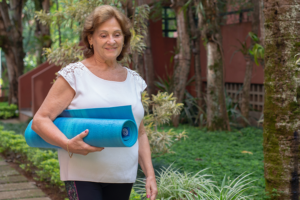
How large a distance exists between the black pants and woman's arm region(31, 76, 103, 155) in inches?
11.2

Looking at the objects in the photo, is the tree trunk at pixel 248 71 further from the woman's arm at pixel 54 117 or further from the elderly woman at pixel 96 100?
the woman's arm at pixel 54 117

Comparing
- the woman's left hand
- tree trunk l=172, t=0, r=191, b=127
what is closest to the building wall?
tree trunk l=172, t=0, r=191, b=127

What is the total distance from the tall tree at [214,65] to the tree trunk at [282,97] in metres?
4.70

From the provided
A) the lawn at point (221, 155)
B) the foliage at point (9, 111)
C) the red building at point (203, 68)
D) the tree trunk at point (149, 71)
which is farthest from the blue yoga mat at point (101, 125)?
the foliage at point (9, 111)

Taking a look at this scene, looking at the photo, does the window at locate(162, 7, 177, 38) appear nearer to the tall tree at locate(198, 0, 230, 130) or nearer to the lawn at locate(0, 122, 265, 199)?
the tall tree at locate(198, 0, 230, 130)

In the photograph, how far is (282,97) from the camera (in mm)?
2766

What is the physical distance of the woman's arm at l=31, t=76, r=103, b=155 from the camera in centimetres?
147

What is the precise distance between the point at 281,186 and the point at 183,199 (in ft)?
2.65

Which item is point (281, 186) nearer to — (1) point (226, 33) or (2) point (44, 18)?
(2) point (44, 18)

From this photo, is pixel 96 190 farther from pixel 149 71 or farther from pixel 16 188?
pixel 149 71

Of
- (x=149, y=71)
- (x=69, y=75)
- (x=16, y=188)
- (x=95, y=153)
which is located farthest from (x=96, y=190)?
(x=149, y=71)

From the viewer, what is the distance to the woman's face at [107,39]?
1.76 metres

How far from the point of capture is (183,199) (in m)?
2.94

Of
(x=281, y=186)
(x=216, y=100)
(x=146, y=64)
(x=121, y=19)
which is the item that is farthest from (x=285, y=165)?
(x=146, y=64)
